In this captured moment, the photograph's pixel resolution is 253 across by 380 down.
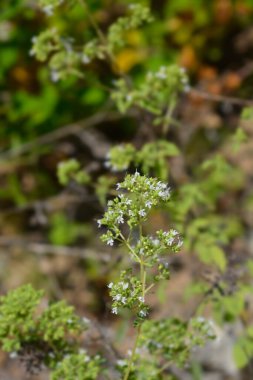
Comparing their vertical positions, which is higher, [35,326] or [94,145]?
[94,145]

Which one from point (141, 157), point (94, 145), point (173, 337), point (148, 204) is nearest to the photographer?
point (148, 204)

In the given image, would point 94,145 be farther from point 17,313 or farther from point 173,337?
point 17,313

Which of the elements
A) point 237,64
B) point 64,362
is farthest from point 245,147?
point 64,362

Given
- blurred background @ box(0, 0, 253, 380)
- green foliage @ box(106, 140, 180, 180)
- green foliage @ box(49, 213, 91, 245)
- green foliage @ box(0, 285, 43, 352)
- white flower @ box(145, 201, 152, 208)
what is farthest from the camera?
green foliage @ box(49, 213, 91, 245)

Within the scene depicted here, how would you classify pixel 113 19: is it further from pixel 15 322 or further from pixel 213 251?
pixel 15 322

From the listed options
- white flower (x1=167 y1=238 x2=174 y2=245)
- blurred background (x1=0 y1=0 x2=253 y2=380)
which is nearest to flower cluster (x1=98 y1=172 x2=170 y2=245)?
white flower (x1=167 y1=238 x2=174 y2=245)

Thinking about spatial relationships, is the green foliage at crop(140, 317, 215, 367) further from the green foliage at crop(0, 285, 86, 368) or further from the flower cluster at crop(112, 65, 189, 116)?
the flower cluster at crop(112, 65, 189, 116)

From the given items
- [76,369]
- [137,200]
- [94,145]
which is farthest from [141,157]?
[94,145]

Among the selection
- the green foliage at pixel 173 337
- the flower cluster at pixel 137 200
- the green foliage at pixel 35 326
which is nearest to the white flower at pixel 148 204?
the flower cluster at pixel 137 200

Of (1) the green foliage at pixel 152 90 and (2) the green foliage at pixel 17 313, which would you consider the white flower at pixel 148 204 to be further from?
(1) the green foliage at pixel 152 90
